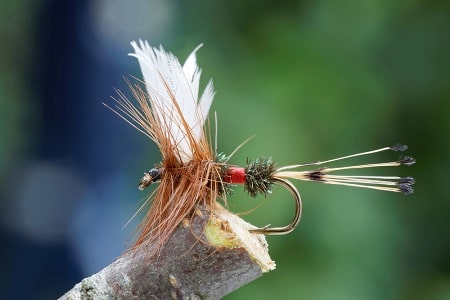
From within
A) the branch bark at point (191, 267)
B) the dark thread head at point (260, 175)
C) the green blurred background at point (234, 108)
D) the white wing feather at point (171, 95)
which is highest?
the green blurred background at point (234, 108)

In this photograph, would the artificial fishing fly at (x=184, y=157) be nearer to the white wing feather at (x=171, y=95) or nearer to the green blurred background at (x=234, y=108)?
the white wing feather at (x=171, y=95)

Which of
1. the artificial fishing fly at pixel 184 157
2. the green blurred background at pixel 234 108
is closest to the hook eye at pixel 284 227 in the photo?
the artificial fishing fly at pixel 184 157

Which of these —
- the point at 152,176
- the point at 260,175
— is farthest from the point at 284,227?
the point at 152,176

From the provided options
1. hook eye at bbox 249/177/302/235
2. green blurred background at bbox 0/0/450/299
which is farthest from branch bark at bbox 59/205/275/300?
green blurred background at bbox 0/0/450/299

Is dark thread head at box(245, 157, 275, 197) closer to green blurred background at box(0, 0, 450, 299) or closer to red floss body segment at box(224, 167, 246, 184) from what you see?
red floss body segment at box(224, 167, 246, 184)

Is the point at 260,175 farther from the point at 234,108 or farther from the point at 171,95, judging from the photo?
the point at 234,108

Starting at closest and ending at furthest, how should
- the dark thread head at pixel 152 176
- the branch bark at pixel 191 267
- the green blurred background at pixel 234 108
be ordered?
the branch bark at pixel 191 267, the dark thread head at pixel 152 176, the green blurred background at pixel 234 108
